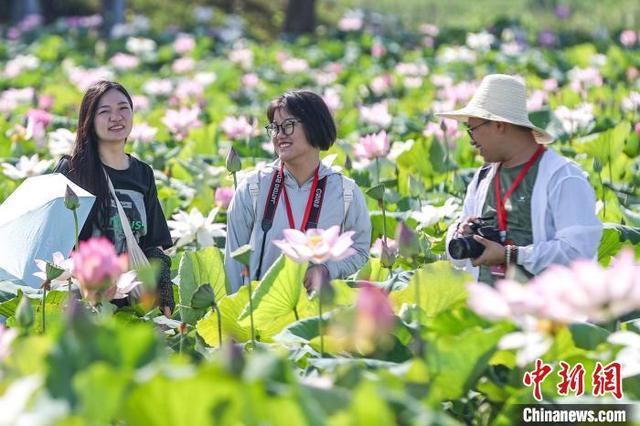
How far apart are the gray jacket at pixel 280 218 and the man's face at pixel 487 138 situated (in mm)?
→ 505

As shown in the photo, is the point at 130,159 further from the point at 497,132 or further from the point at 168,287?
the point at 497,132

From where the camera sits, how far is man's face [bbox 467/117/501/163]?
292cm

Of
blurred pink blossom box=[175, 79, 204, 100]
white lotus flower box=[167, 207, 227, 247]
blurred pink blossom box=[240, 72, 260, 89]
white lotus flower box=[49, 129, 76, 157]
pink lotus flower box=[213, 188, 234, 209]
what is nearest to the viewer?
white lotus flower box=[167, 207, 227, 247]

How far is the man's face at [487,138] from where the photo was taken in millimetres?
2916

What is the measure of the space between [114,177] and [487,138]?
116cm

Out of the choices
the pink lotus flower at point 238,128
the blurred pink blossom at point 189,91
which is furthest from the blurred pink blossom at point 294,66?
the pink lotus flower at point 238,128

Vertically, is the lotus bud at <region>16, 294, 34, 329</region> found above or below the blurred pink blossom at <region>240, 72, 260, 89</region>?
above

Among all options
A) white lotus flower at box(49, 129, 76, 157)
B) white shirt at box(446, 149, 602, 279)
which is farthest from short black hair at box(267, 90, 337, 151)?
white lotus flower at box(49, 129, 76, 157)

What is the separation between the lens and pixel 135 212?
3463 mm

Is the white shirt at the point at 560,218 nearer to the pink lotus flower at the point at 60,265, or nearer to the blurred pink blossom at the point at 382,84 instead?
the pink lotus flower at the point at 60,265

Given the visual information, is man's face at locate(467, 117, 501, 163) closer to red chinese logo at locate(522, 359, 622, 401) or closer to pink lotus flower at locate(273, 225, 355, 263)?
pink lotus flower at locate(273, 225, 355, 263)

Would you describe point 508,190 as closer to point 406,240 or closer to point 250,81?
point 406,240

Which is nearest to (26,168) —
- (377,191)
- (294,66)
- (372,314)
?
(377,191)

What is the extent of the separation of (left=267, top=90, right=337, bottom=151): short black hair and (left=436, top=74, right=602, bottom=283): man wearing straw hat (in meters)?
0.42
